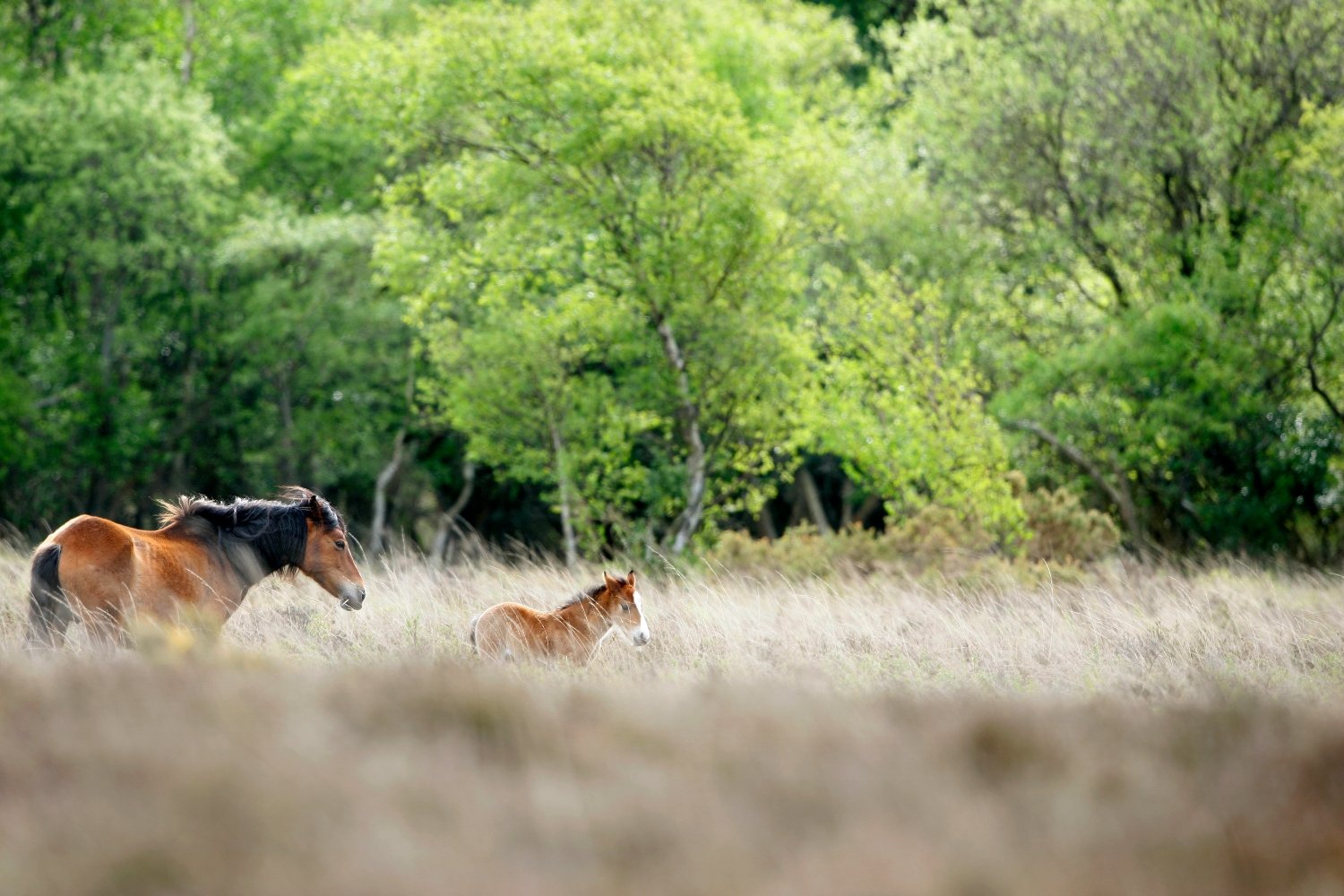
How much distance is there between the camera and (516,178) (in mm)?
19469

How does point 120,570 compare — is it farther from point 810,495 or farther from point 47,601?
point 810,495

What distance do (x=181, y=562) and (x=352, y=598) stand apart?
112 centimetres

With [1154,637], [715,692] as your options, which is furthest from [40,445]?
[715,692]

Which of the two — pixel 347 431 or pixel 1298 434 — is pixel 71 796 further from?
pixel 347 431

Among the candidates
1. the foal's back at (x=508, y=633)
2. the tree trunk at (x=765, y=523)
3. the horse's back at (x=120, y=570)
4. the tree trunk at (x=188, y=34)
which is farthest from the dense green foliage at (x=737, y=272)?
the horse's back at (x=120, y=570)

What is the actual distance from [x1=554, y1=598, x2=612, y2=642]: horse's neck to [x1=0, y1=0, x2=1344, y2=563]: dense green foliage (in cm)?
905

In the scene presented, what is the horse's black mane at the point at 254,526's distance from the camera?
26.4ft

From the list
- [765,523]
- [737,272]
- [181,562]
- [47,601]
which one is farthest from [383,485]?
[47,601]

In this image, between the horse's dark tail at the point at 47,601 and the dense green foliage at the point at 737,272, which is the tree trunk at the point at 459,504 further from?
the horse's dark tail at the point at 47,601

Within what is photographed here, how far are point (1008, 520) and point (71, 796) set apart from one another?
14987 millimetres

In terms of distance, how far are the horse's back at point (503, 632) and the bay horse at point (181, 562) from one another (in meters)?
0.93

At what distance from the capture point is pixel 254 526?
815 cm

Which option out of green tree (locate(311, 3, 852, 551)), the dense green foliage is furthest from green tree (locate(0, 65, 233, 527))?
green tree (locate(311, 3, 852, 551))

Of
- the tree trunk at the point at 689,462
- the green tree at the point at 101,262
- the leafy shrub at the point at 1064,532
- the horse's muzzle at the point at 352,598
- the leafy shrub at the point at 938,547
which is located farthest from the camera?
the green tree at the point at 101,262
